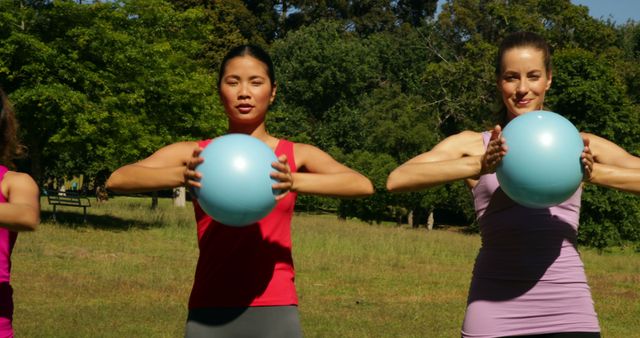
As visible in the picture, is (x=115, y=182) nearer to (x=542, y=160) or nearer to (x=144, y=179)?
(x=144, y=179)

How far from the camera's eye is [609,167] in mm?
3760

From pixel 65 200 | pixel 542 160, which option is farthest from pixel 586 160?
pixel 65 200

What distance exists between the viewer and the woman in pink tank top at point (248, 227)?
11.9ft

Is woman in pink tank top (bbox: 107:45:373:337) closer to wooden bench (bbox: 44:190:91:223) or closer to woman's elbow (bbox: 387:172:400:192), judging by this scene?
woman's elbow (bbox: 387:172:400:192)

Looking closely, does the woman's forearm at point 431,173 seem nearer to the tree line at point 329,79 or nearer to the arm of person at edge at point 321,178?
the arm of person at edge at point 321,178

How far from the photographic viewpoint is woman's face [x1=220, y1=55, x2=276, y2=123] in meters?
3.86

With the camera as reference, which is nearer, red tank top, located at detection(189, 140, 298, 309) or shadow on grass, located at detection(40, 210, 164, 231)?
red tank top, located at detection(189, 140, 298, 309)

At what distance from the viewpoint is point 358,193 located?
383 cm

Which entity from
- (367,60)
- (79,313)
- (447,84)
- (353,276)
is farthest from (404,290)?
(367,60)

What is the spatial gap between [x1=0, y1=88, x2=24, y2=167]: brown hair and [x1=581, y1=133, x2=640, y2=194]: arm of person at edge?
9.21 ft

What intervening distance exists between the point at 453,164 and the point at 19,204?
2.07 metres

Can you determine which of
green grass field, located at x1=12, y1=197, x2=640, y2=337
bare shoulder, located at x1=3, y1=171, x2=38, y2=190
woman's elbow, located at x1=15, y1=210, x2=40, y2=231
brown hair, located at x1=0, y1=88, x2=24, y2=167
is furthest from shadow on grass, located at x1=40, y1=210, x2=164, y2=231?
woman's elbow, located at x1=15, y1=210, x2=40, y2=231

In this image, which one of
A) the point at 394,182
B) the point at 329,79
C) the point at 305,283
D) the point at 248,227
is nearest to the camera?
the point at 248,227

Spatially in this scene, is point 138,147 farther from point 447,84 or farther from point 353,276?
point 447,84
